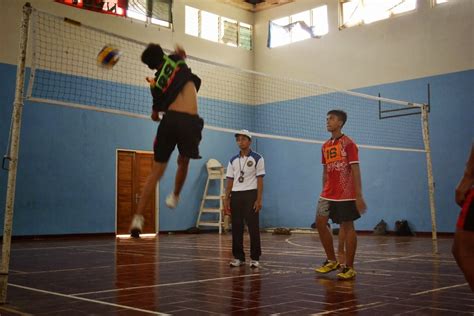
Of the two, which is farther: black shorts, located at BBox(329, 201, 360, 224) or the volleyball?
black shorts, located at BBox(329, 201, 360, 224)

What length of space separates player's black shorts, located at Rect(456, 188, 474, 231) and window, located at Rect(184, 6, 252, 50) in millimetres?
15006

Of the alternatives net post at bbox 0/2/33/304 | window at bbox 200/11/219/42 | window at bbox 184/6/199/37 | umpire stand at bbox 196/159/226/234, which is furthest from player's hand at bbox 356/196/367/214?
window at bbox 200/11/219/42

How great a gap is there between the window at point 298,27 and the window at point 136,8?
396cm

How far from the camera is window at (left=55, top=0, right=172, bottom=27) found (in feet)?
48.9

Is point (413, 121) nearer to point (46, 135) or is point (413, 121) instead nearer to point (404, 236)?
point (404, 236)

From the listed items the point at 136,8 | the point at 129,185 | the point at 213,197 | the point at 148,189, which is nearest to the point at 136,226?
the point at 148,189

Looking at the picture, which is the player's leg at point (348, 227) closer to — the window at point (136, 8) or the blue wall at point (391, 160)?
the blue wall at point (391, 160)

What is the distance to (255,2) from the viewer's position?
61.4 feet

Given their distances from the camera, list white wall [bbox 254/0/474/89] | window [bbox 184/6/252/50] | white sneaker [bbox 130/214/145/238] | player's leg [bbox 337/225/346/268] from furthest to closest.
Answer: window [bbox 184/6/252/50]
white wall [bbox 254/0/474/89]
player's leg [bbox 337/225/346/268]
white sneaker [bbox 130/214/145/238]

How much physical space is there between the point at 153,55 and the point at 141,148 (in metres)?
11.7

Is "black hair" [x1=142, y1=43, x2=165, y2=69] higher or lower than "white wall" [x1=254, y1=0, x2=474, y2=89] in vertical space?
lower

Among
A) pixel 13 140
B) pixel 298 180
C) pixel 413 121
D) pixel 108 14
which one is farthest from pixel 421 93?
pixel 13 140

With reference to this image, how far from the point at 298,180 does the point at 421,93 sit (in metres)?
4.87

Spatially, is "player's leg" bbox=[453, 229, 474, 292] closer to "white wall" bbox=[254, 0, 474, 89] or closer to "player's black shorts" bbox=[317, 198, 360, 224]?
"player's black shorts" bbox=[317, 198, 360, 224]
